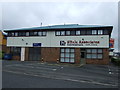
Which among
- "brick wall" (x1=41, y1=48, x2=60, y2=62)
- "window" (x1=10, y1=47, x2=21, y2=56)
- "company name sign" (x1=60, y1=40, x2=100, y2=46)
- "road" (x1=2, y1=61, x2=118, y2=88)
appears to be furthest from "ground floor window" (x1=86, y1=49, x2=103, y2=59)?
"window" (x1=10, y1=47, x2=21, y2=56)

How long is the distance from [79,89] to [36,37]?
21393 mm

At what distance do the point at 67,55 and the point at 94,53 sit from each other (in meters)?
4.85

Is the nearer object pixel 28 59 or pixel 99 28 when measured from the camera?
pixel 99 28

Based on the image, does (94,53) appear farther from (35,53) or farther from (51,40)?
(35,53)

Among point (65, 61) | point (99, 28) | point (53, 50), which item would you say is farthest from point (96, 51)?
point (53, 50)

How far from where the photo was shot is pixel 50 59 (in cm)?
2628

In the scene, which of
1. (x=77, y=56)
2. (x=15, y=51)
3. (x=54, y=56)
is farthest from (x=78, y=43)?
(x=15, y=51)

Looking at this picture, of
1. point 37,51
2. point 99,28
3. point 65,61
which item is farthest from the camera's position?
point 37,51

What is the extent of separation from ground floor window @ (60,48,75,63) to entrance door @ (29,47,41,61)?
15.4ft

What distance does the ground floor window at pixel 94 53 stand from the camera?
942 inches

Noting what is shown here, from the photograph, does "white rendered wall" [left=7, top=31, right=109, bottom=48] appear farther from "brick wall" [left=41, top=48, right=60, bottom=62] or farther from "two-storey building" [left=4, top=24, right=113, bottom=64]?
"brick wall" [left=41, top=48, right=60, bottom=62]

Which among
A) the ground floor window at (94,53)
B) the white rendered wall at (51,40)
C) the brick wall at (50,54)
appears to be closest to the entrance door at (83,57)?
the ground floor window at (94,53)

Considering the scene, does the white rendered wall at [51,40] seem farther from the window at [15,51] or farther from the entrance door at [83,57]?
the entrance door at [83,57]

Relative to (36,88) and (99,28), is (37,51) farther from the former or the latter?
(36,88)
